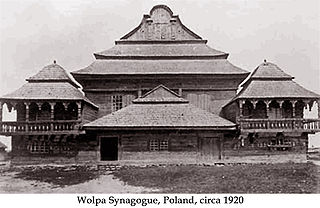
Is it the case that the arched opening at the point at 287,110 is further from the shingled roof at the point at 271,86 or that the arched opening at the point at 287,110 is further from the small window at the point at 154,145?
the small window at the point at 154,145

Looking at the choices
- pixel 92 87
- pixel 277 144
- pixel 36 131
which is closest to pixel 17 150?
pixel 36 131

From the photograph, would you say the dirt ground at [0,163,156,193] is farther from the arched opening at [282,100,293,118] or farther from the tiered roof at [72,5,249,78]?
the arched opening at [282,100,293,118]

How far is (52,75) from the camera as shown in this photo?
2752 centimetres

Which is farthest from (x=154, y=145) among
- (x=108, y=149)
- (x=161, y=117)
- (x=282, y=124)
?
(x=282, y=124)

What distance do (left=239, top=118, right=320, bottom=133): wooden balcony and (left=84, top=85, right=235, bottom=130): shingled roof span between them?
1.12 m

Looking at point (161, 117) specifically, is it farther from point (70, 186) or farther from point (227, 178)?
point (70, 186)

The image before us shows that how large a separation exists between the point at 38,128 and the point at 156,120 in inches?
286

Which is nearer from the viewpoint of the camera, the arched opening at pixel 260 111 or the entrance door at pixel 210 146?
the entrance door at pixel 210 146

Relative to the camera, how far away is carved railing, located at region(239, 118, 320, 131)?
82.6 feet

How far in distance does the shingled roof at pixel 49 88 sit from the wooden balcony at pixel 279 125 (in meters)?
10.4

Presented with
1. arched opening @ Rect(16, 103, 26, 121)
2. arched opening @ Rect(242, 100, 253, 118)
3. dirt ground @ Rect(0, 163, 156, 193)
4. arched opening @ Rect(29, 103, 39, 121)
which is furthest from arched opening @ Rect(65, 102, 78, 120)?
arched opening @ Rect(242, 100, 253, 118)

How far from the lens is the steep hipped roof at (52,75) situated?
88.8ft

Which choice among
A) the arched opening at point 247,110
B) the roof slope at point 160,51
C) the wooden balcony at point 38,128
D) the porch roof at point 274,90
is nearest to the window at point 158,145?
the wooden balcony at point 38,128

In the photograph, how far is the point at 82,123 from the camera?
25.7 m
